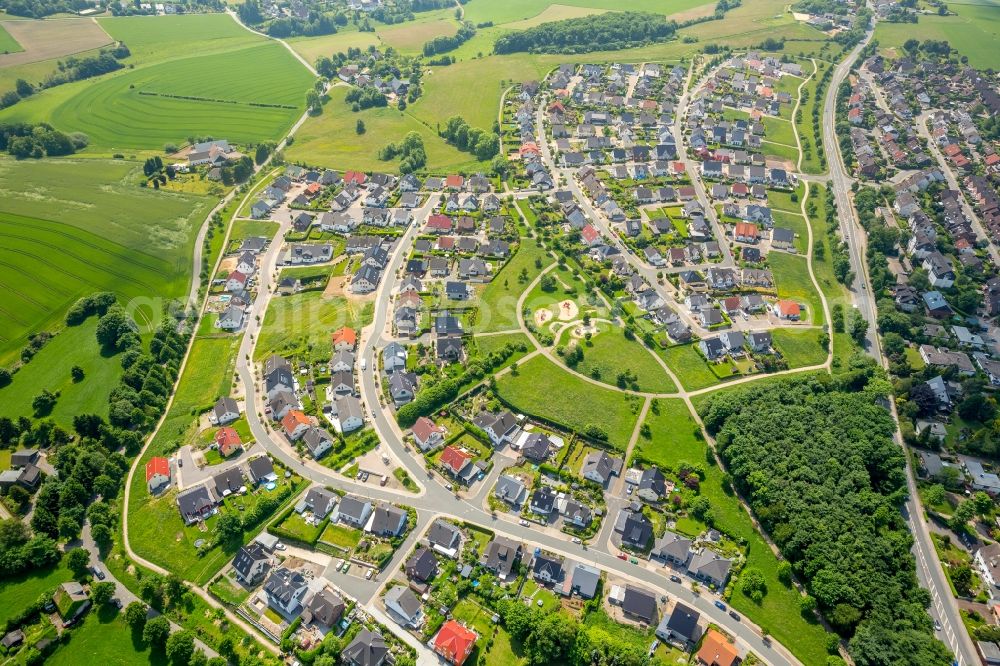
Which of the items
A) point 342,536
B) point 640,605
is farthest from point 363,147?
point 640,605

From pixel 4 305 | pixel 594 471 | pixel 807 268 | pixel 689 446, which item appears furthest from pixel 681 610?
pixel 4 305

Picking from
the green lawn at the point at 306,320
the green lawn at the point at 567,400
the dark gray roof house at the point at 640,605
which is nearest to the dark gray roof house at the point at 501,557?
the dark gray roof house at the point at 640,605

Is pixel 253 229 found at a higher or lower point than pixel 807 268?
higher

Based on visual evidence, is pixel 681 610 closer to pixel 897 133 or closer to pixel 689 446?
pixel 689 446

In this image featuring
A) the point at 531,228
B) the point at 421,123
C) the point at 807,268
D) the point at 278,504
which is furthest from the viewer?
the point at 421,123

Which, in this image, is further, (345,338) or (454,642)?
(345,338)

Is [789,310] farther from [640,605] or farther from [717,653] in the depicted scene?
[717,653]
